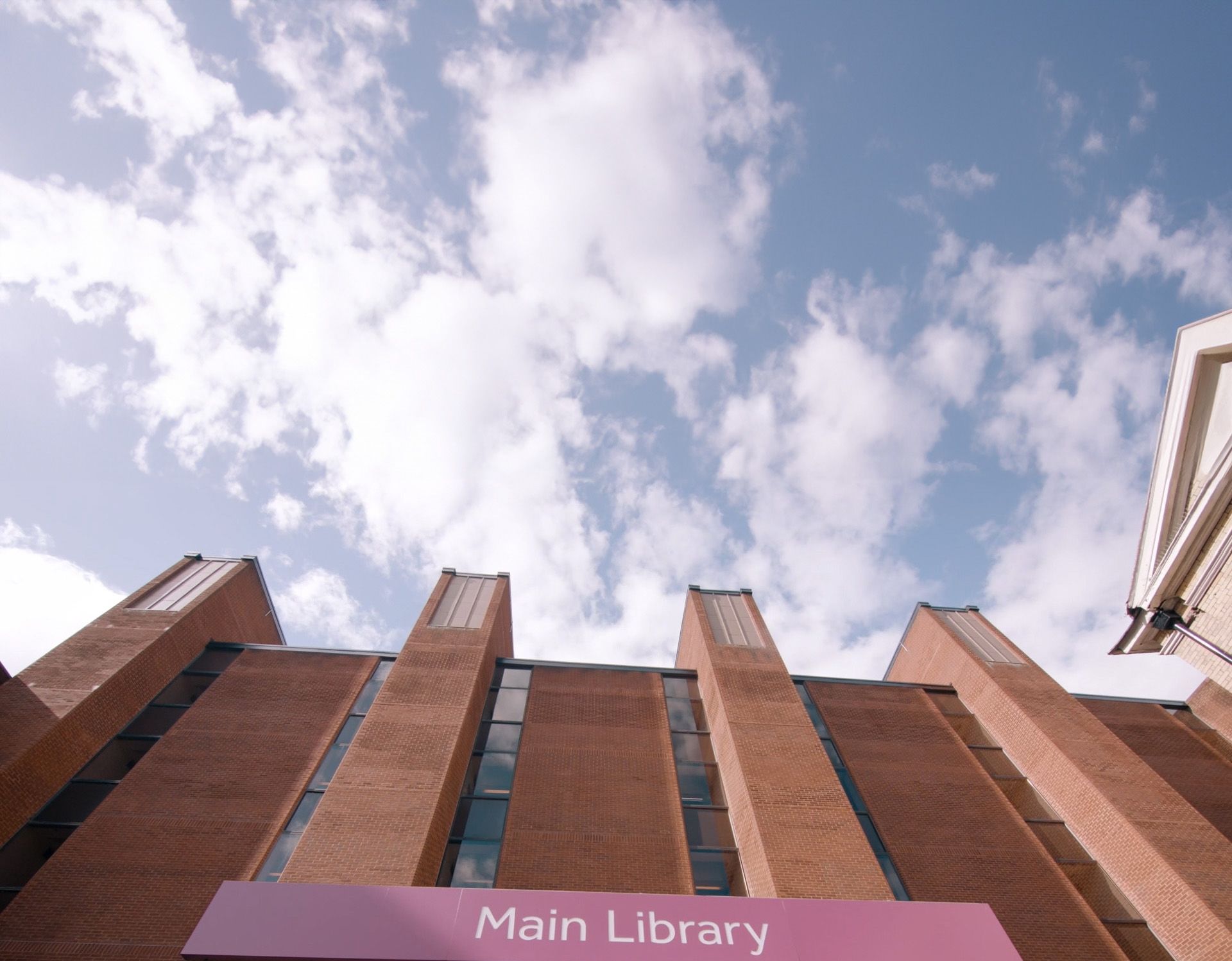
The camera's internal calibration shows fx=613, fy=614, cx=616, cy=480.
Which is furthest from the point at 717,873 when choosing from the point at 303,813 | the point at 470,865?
the point at 303,813

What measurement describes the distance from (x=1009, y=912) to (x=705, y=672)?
29.5ft

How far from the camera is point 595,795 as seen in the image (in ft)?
50.6

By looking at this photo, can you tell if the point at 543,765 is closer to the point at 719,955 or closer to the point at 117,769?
the point at 719,955

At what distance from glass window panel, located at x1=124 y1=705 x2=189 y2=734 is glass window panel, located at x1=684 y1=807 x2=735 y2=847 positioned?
1476 cm

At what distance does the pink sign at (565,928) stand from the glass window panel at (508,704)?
933 centimetres

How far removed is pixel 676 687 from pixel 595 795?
6009mm

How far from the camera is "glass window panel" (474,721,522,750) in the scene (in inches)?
683

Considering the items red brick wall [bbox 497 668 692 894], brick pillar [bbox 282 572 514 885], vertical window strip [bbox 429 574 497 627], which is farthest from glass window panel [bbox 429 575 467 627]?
red brick wall [bbox 497 668 692 894]

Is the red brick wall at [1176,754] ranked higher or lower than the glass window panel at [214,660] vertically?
lower

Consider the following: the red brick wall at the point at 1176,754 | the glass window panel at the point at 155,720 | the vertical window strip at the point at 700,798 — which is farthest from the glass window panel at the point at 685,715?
the glass window panel at the point at 155,720

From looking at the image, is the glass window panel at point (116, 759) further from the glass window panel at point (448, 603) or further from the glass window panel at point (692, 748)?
the glass window panel at point (692, 748)

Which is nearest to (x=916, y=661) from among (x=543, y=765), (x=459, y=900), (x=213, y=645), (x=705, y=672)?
(x=705, y=672)

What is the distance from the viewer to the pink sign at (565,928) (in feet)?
28.6

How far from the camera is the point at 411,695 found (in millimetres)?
16312
